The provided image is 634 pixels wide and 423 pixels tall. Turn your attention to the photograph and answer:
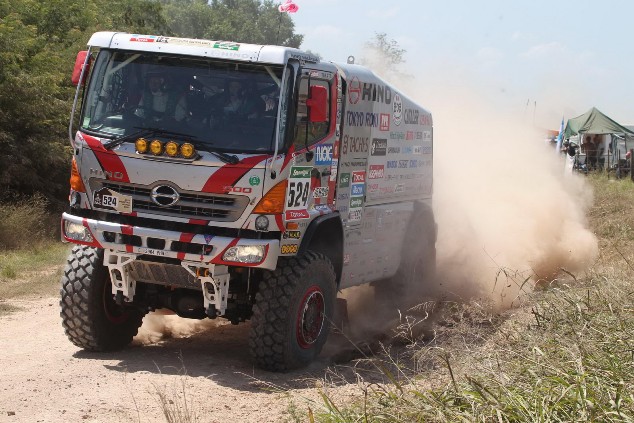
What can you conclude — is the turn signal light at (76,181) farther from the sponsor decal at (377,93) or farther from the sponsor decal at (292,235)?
the sponsor decal at (377,93)

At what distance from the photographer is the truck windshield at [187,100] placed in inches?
336

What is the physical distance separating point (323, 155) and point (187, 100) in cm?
143

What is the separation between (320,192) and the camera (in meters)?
9.28

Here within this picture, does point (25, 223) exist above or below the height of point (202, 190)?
below

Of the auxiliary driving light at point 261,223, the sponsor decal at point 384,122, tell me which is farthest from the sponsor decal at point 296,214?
the sponsor decal at point 384,122

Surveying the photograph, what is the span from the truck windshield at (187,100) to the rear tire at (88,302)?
Answer: 1.21m

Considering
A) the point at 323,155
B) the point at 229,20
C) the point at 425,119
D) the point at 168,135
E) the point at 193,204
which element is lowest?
the point at 193,204

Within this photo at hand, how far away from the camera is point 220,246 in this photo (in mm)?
8352

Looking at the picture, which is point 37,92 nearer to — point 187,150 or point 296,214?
point 187,150

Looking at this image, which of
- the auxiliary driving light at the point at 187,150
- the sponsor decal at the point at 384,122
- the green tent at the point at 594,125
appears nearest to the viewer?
the auxiliary driving light at the point at 187,150

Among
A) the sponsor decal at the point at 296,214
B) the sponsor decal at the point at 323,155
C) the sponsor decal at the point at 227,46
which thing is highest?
the sponsor decal at the point at 227,46

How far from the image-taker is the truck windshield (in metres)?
8.53

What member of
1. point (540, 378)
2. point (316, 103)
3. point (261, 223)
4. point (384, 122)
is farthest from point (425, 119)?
point (540, 378)

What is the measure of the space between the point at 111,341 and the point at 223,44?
2.99 m
